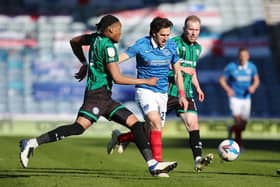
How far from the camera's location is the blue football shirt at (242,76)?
66.0 feet

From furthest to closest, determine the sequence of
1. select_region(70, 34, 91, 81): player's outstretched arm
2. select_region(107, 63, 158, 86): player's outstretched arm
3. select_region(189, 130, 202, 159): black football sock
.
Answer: select_region(189, 130, 202, 159): black football sock → select_region(70, 34, 91, 81): player's outstretched arm → select_region(107, 63, 158, 86): player's outstretched arm

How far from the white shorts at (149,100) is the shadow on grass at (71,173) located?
0.87 m

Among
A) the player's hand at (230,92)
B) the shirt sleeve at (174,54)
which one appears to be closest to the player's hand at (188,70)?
the shirt sleeve at (174,54)

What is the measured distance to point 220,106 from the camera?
1164 inches

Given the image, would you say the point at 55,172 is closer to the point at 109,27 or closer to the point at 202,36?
the point at 109,27

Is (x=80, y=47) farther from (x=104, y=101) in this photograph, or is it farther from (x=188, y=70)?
(x=188, y=70)

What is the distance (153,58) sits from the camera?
11.6 meters

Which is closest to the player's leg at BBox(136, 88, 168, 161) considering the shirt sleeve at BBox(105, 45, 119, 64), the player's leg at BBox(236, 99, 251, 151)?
the shirt sleeve at BBox(105, 45, 119, 64)

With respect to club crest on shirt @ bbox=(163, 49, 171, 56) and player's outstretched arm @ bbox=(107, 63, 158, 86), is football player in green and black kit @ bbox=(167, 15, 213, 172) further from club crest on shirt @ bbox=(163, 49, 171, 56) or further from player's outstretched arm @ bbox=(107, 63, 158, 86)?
player's outstretched arm @ bbox=(107, 63, 158, 86)

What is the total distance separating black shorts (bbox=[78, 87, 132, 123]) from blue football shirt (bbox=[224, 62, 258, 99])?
32.4ft

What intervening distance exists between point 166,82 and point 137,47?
2.12 feet

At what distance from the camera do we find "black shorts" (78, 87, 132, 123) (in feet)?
34.3

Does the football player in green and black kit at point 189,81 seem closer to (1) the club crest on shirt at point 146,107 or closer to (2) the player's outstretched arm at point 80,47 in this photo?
(1) the club crest on shirt at point 146,107

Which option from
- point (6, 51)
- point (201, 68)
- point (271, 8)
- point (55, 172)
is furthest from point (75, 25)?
point (55, 172)
